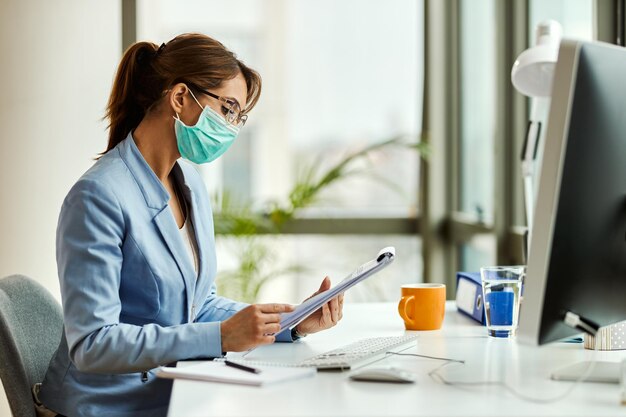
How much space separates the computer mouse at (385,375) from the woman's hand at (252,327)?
18cm

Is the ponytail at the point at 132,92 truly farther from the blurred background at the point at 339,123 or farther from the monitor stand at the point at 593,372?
the monitor stand at the point at 593,372

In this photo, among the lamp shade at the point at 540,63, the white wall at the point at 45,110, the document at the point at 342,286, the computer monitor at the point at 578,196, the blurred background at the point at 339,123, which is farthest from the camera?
the blurred background at the point at 339,123

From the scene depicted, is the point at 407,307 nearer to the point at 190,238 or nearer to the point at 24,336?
the point at 190,238

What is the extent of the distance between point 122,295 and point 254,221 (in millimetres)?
2284

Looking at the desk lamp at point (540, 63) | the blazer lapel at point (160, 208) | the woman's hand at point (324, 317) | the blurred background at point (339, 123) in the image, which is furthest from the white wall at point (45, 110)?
the desk lamp at point (540, 63)

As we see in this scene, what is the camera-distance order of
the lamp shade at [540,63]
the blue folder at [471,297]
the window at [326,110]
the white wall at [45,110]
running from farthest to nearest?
the window at [326,110] < the white wall at [45,110] < the blue folder at [471,297] < the lamp shade at [540,63]

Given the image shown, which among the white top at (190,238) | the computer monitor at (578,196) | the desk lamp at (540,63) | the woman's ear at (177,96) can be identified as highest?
the desk lamp at (540,63)

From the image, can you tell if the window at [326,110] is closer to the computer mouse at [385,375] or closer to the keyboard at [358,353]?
the keyboard at [358,353]

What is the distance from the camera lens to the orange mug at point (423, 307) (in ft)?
5.40

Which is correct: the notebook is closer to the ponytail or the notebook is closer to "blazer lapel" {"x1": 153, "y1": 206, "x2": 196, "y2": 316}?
"blazer lapel" {"x1": 153, "y1": 206, "x2": 196, "y2": 316}

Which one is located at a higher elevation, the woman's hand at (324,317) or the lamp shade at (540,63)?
the lamp shade at (540,63)

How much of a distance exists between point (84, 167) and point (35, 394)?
3.87 ft

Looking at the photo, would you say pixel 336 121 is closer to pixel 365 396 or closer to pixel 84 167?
pixel 84 167

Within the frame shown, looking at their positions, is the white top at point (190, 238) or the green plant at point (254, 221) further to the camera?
the green plant at point (254, 221)
